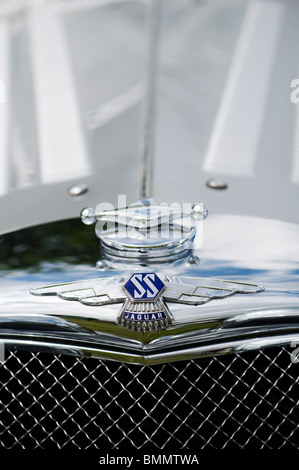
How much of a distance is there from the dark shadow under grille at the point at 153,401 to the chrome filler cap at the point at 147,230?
0.25m

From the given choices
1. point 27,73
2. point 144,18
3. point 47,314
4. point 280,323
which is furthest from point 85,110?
point 280,323

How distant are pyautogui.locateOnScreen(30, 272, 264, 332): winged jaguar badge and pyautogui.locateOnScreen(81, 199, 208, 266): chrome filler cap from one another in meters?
0.06

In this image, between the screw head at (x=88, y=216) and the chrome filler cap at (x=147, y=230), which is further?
the screw head at (x=88, y=216)

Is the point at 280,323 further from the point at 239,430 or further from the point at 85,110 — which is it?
the point at 85,110

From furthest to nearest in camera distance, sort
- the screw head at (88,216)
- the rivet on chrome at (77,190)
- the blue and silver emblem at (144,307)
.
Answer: the rivet on chrome at (77,190)
the screw head at (88,216)
the blue and silver emblem at (144,307)

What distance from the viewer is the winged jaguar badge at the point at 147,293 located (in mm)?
1549

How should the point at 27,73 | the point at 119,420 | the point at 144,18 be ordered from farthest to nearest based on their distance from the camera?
the point at 144,18, the point at 27,73, the point at 119,420

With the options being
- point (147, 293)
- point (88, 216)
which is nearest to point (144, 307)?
point (147, 293)

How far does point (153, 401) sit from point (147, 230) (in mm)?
395

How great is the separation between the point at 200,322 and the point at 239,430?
0.29 m

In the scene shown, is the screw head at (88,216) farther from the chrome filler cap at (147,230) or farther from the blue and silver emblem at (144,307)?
the blue and silver emblem at (144,307)

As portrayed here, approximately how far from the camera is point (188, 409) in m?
1.67

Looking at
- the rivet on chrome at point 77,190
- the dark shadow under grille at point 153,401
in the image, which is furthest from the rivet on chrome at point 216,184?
the dark shadow under grille at point 153,401

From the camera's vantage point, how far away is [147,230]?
1.65 metres
